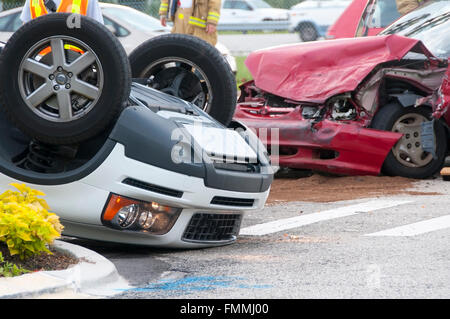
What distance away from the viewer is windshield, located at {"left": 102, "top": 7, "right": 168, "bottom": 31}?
16.8m

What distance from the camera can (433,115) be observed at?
9.08 m

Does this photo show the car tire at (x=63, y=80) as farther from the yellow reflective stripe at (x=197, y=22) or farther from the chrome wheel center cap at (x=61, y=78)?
the yellow reflective stripe at (x=197, y=22)

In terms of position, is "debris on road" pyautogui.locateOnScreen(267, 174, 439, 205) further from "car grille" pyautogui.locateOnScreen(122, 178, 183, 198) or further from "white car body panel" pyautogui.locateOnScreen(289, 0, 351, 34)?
"white car body panel" pyautogui.locateOnScreen(289, 0, 351, 34)

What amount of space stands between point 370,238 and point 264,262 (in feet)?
3.77

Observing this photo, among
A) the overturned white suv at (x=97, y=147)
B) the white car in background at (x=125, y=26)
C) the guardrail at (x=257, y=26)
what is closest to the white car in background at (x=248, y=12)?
the guardrail at (x=257, y=26)

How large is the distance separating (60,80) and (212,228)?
1.35 m

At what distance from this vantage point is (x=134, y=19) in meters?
17.1

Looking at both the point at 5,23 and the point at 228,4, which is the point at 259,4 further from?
the point at 5,23

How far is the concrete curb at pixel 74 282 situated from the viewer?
4.53 m

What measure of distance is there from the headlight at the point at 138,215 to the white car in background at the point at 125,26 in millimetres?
10680

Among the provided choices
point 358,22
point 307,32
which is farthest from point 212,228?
point 307,32

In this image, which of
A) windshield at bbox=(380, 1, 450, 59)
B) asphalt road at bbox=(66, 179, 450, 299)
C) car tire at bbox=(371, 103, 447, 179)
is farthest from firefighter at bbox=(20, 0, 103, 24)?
windshield at bbox=(380, 1, 450, 59)
